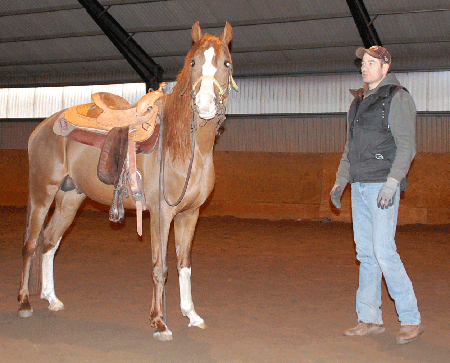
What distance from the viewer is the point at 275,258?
6215 millimetres

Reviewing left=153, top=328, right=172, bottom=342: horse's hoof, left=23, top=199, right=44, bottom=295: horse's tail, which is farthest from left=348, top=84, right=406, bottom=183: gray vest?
left=23, top=199, right=44, bottom=295: horse's tail

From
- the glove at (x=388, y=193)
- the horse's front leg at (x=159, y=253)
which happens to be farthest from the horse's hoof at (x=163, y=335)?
the glove at (x=388, y=193)

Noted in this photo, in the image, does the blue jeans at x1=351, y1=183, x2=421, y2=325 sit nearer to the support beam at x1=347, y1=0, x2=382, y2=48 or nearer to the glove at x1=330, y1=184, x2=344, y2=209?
the glove at x1=330, y1=184, x2=344, y2=209

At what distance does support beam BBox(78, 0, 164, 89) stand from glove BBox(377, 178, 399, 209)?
10515 millimetres

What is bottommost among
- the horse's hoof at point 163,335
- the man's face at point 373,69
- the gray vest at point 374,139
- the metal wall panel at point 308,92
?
the horse's hoof at point 163,335

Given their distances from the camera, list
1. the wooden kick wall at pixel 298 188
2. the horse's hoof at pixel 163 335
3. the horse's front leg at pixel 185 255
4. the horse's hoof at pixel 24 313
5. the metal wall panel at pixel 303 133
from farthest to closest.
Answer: the metal wall panel at pixel 303 133 < the wooden kick wall at pixel 298 188 < the horse's hoof at pixel 24 313 < the horse's front leg at pixel 185 255 < the horse's hoof at pixel 163 335

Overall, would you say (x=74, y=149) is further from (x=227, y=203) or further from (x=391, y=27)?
(x=391, y=27)

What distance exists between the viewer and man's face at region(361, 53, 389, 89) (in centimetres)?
309

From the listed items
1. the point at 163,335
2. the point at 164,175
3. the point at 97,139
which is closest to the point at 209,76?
the point at 164,175

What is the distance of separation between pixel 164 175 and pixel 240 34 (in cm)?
946

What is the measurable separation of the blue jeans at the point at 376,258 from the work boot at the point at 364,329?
4cm

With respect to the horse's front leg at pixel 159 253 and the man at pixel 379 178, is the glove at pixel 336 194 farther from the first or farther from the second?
the horse's front leg at pixel 159 253

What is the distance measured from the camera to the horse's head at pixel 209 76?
2.83m

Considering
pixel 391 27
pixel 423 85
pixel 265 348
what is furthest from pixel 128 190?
pixel 423 85
